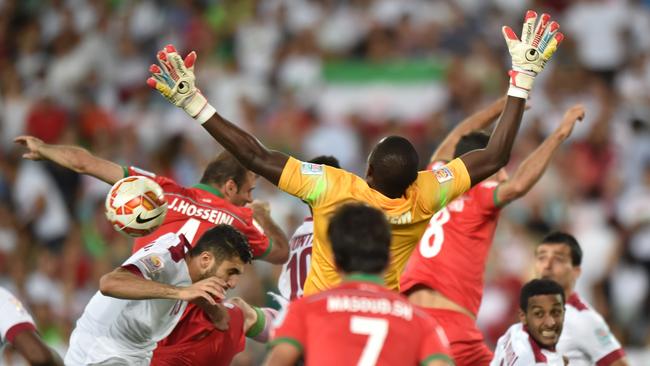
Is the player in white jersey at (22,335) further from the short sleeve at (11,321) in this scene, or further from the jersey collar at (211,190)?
the jersey collar at (211,190)

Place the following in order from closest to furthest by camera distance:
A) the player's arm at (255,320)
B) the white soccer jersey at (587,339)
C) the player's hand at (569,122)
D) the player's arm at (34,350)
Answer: the player's arm at (34,350) < the player's arm at (255,320) < the player's hand at (569,122) < the white soccer jersey at (587,339)

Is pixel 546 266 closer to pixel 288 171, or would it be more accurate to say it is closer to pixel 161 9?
pixel 288 171

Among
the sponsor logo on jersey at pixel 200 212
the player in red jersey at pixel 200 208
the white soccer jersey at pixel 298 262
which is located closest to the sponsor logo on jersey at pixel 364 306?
the player in red jersey at pixel 200 208

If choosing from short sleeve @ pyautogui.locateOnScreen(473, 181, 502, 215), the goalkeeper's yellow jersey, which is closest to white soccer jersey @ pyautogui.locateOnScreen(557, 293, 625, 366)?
short sleeve @ pyautogui.locateOnScreen(473, 181, 502, 215)

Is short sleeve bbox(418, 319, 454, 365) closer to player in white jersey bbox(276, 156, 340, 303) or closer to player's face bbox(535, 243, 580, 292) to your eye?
player in white jersey bbox(276, 156, 340, 303)

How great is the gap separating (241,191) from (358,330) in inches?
136

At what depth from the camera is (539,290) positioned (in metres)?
8.10

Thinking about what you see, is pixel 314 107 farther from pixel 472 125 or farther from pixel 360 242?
pixel 360 242

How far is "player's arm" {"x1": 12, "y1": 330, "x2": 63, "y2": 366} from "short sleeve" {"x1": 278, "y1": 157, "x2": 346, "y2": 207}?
59.8 inches

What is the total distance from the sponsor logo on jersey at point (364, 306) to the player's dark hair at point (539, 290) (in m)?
2.81

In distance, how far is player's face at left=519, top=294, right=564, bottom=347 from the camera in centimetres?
801

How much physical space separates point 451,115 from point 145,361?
336 inches

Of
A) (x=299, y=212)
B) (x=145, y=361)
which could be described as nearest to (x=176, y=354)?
(x=145, y=361)

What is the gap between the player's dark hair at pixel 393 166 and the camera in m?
6.93
